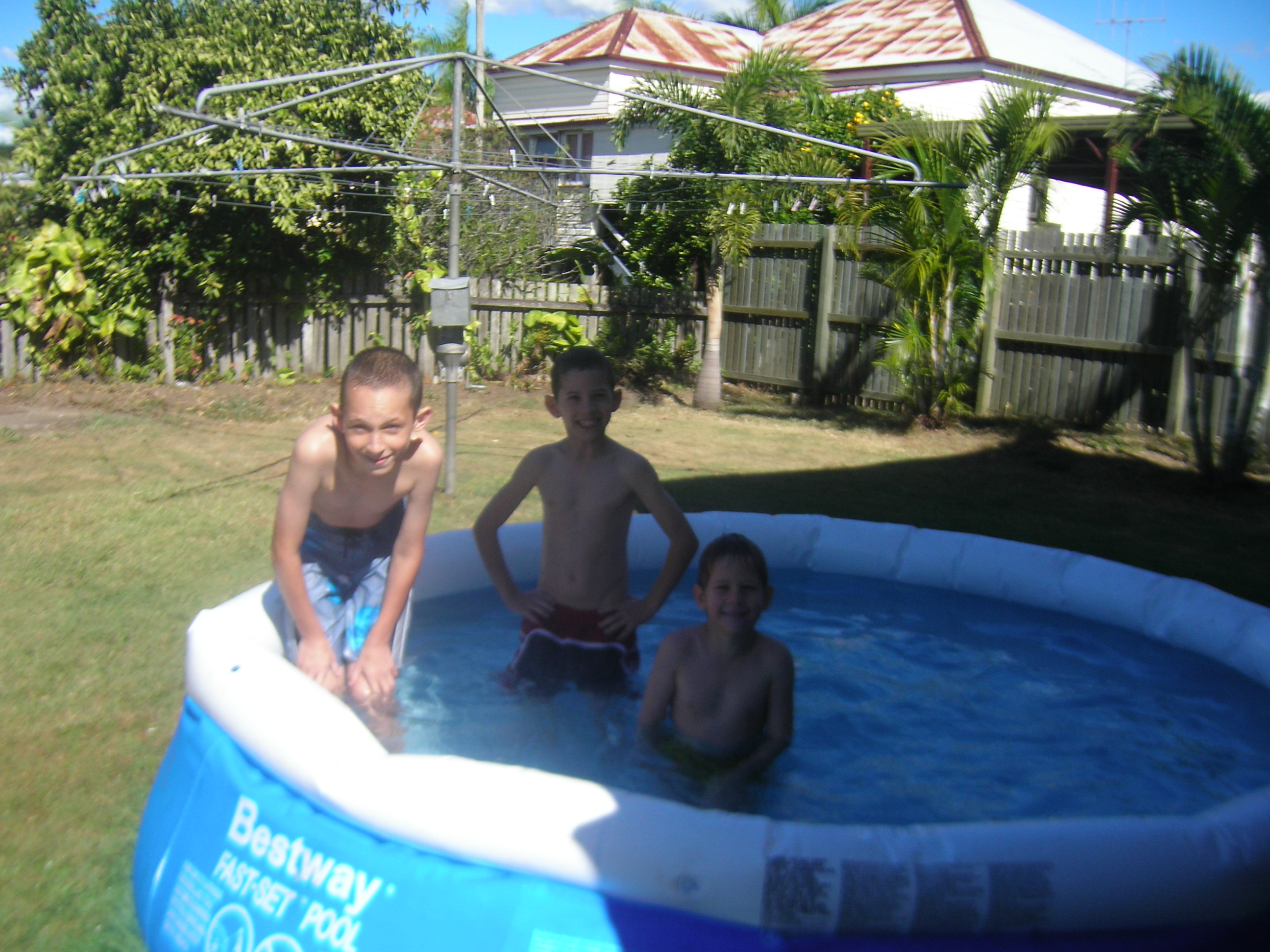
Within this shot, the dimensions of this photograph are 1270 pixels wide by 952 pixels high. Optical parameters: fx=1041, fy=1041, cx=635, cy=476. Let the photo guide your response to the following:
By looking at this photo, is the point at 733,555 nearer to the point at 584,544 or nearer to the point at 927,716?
the point at 584,544

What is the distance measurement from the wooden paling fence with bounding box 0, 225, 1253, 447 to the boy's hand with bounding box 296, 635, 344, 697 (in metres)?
7.17

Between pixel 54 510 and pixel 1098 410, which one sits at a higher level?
pixel 1098 410

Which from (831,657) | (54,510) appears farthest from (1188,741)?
(54,510)

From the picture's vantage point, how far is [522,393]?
1157cm

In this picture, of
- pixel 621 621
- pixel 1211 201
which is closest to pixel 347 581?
pixel 621 621

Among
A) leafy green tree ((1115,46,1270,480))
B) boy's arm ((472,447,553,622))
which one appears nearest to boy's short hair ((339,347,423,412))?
boy's arm ((472,447,553,622))

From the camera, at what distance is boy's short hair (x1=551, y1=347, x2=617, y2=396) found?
11.1 feet

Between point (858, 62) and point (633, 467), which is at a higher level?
point (858, 62)

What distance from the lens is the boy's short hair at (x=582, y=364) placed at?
3381 mm

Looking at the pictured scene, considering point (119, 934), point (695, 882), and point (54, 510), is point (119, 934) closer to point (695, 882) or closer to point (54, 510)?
point (695, 882)

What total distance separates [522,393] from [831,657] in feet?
24.8

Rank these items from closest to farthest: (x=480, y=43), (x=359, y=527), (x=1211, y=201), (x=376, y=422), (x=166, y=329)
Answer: (x=376, y=422) → (x=359, y=527) → (x=1211, y=201) → (x=166, y=329) → (x=480, y=43)

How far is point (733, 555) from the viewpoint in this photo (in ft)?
9.68

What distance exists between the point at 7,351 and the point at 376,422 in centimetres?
935
